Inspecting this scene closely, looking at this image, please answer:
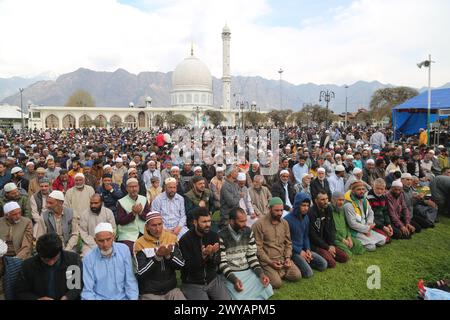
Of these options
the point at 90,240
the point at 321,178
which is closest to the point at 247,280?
the point at 90,240

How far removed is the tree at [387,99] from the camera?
34.2 meters

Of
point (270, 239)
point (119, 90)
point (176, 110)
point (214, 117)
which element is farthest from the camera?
point (119, 90)

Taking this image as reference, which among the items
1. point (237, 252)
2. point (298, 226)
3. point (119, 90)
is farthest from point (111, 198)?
point (119, 90)

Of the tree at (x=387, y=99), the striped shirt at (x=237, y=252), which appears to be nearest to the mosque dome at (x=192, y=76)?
the tree at (x=387, y=99)

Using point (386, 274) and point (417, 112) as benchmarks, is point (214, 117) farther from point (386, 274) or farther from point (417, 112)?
point (386, 274)

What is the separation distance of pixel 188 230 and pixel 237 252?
0.59 meters

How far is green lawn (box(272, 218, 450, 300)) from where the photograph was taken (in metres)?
3.71

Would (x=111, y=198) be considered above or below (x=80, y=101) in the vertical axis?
below

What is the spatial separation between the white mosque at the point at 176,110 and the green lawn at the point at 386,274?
4009 cm

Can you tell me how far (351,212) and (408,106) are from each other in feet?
45.4

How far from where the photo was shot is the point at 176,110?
5150 centimetres

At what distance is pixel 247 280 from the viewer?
11.7 ft

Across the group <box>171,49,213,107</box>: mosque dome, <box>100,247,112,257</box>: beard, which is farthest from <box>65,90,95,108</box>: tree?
<box>100,247,112,257</box>: beard
